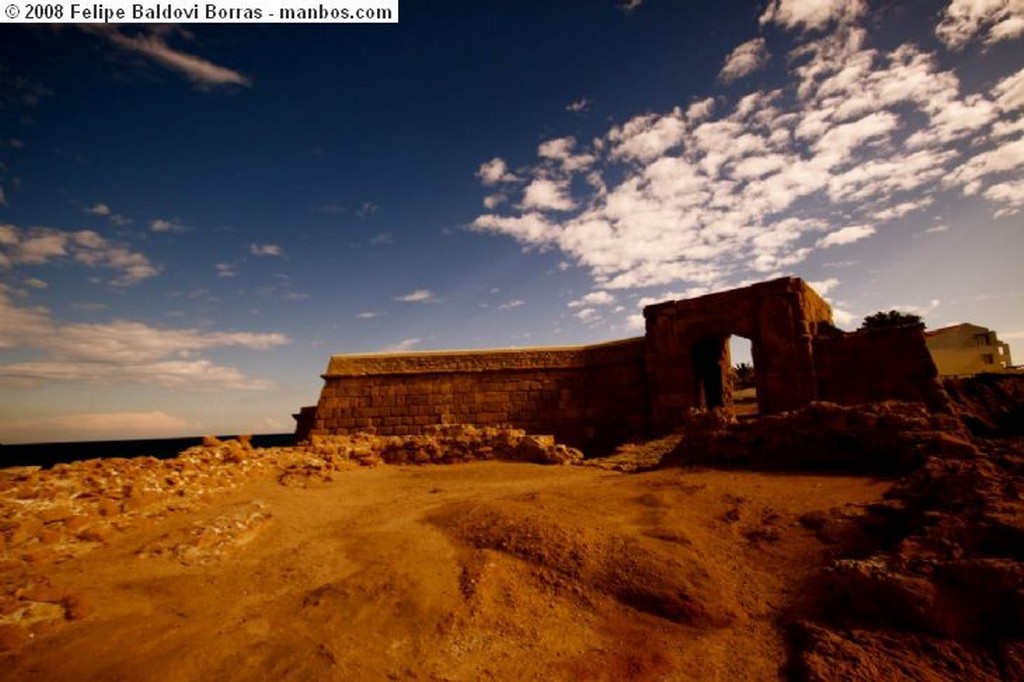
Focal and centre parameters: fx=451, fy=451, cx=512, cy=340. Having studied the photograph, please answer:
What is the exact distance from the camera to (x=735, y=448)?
290 inches

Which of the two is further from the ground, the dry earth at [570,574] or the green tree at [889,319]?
the green tree at [889,319]

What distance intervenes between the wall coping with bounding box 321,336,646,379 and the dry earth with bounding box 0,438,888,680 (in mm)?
9847

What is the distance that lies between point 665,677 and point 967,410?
11.1 m

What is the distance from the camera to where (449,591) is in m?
3.85

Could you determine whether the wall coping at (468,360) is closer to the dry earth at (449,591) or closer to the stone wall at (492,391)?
the stone wall at (492,391)

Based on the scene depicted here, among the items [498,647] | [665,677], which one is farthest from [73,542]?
[665,677]

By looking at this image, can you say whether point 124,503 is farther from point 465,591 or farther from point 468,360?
point 468,360

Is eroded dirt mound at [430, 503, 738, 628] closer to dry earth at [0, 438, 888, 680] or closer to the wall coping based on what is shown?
dry earth at [0, 438, 888, 680]

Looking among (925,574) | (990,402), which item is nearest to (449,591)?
(925,574)

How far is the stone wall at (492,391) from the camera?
15352 millimetres

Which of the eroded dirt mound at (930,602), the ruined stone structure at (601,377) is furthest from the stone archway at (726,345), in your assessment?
the eroded dirt mound at (930,602)

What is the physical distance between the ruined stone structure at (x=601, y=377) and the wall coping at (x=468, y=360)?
0.04m

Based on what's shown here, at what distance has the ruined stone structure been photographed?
12.6m

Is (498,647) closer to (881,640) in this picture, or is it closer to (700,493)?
(881,640)
